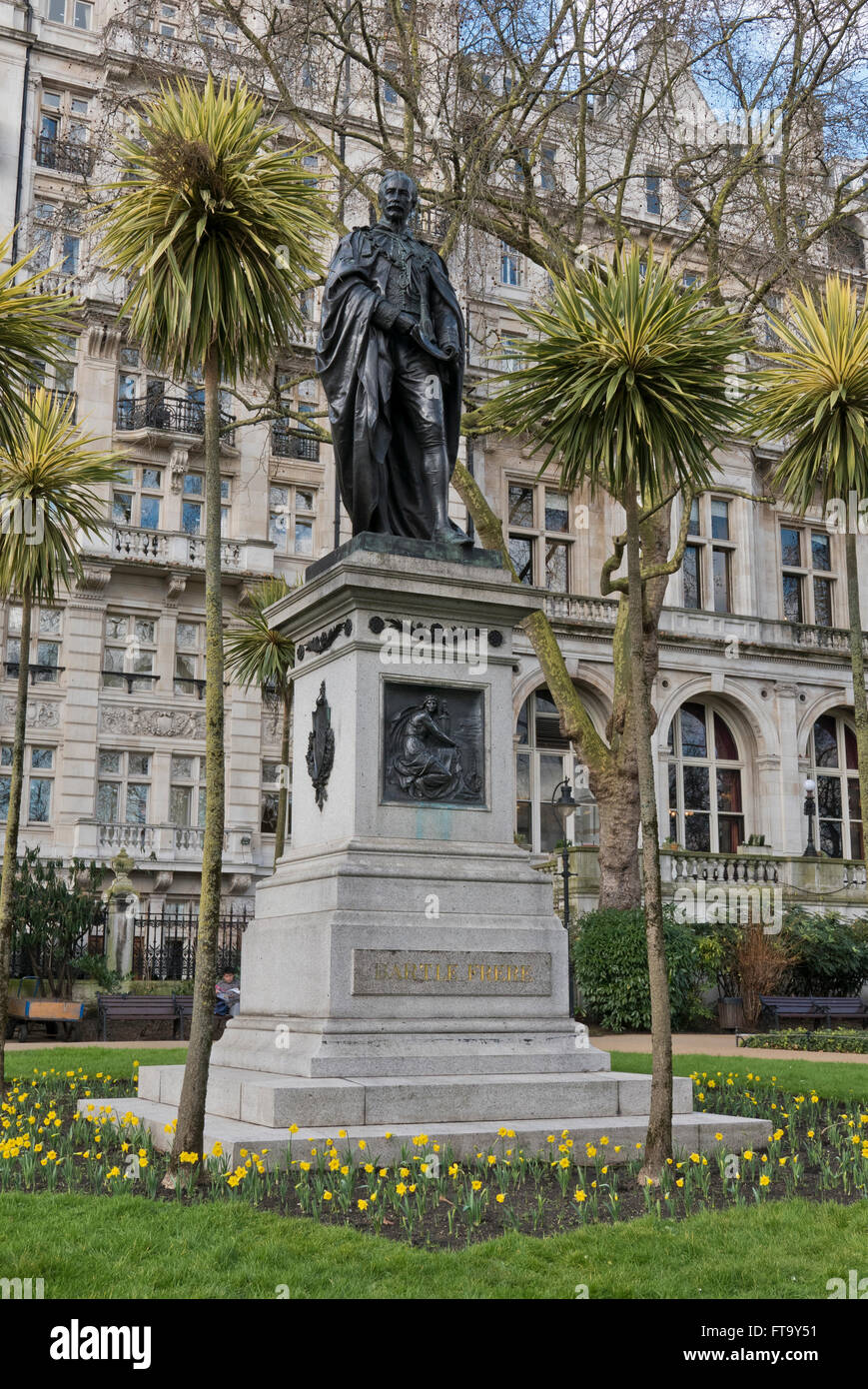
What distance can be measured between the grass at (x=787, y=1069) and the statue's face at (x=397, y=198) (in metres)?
7.87

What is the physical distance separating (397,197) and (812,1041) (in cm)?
1464

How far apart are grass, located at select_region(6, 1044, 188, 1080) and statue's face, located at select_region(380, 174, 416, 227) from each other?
799 centimetres

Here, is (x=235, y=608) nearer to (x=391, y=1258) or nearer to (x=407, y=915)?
(x=407, y=915)

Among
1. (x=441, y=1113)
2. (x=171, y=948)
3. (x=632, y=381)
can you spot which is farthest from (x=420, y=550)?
(x=171, y=948)

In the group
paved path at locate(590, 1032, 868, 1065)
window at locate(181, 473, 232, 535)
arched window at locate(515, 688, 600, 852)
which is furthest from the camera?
arched window at locate(515, 688, 600, 852)

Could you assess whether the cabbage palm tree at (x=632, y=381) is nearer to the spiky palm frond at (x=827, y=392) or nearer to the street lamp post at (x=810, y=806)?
the spiky palm frond at (x=827, y=392)

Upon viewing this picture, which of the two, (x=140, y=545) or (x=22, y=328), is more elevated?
(x=140, y=545)

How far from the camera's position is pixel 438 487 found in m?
10.1

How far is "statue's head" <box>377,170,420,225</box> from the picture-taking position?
10.1 metres

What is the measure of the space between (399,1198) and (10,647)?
27628 mm

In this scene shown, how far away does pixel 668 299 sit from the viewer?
8398mm

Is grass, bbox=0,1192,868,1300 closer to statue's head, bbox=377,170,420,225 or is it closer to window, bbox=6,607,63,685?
statue's head, bbox=377,170,420,225

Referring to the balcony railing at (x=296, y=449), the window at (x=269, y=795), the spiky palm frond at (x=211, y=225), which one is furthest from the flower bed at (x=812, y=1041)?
the balcony railing at (x=296, y=449)

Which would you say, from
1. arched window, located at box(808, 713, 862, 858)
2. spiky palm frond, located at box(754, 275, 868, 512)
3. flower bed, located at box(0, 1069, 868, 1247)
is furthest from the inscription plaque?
arched window, located at box(808, 713, 862, 858)
